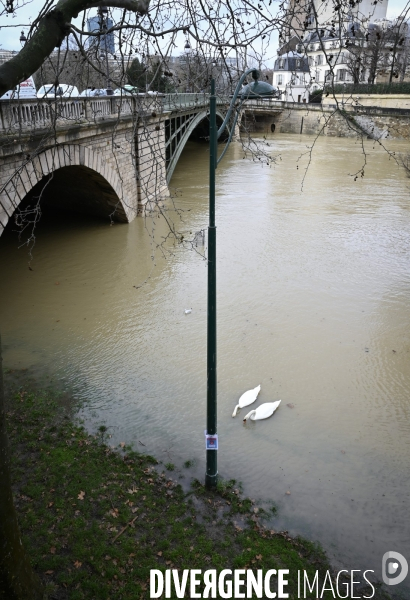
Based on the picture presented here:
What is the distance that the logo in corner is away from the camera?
4.68 m

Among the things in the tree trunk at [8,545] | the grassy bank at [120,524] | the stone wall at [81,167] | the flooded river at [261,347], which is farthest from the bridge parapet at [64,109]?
the grassy bank at [120,524]

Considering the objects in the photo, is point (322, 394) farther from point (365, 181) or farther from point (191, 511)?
point (365, 181)

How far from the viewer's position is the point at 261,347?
8.82 metres

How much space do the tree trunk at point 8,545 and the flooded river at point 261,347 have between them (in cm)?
270

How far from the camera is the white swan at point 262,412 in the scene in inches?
273

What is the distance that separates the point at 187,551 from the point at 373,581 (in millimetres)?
1781

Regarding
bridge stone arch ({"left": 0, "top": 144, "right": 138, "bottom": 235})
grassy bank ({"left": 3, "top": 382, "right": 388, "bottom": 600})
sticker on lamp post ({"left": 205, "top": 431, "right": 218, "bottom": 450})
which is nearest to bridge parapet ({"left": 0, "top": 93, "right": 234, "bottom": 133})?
bridge stone arch ({"left": 0, "top": 144, "right": 138, "bottom": 235})

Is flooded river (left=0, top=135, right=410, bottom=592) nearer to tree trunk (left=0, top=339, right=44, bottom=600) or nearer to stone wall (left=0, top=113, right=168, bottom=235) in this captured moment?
stone wall (left=0, top=113, right=168, bottom=235)

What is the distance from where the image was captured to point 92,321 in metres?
9.63

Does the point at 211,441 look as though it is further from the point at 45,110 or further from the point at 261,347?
the point at 45,110

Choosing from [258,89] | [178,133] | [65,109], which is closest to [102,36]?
[258,89]

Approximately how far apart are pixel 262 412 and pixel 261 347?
1994 millimetres

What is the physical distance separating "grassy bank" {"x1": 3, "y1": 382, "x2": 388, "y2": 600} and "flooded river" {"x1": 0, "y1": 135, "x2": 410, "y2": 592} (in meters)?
0.43

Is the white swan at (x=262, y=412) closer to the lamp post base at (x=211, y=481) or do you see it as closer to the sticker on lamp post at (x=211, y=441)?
the lamp post base at (x=211, y=481)
